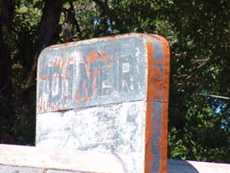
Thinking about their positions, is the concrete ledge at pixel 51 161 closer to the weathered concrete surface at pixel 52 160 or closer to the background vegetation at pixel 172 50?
the weathered concrete surface at pixel 52 160

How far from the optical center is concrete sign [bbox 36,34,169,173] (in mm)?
5332

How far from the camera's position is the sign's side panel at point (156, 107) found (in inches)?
209

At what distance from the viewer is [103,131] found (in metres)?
5.61

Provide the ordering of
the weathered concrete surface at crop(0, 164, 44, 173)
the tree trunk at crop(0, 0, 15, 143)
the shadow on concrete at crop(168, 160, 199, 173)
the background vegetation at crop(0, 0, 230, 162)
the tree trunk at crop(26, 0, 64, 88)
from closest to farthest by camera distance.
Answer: the weathered concrete surface at crop(0, 164, 44, 173), the shadow on concrete at crop(168, 160, 199, 173), the tree trunk at crop(0, 0, 15, 143), the background vegetation at crop(0, 0, 230, 162), the tree trunk at crop(26, 0, 64, 88)

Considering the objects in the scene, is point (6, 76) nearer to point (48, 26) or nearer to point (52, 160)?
point (48, 26)

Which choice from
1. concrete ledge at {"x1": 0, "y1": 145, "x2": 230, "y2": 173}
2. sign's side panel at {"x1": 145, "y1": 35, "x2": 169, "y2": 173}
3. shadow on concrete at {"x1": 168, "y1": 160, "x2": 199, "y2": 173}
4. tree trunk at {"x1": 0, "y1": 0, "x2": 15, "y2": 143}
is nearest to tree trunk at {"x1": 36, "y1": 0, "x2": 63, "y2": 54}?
tree trunk at {"x1": 0, "y1": 0, "x2": 15, "y2": 143}

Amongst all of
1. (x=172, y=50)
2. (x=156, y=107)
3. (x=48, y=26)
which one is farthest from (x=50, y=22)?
(x=156, y=107)

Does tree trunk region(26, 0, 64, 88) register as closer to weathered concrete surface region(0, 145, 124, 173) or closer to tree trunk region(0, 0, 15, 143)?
tree trunk region(0, 0, 15, 143)

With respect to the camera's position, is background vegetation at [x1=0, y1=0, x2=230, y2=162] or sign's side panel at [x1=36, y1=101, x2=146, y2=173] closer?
sign's side panel at [x1=36, y1=101, x2=146, y2=173]

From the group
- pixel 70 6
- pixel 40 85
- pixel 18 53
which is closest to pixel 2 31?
pixel 18 53

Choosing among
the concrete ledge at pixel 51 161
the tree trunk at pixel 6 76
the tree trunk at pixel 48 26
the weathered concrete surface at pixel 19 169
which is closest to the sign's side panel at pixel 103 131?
the concrete ledge at pixel 51 161

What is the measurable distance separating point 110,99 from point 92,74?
223mm

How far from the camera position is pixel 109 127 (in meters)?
5.57

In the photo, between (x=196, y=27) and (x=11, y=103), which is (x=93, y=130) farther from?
(x=196, y=27)
